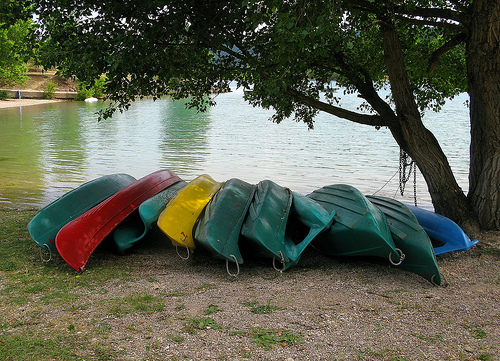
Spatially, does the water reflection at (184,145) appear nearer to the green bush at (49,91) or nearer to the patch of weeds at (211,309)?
the patch of weeds at (211,309)

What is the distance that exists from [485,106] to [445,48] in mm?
1324

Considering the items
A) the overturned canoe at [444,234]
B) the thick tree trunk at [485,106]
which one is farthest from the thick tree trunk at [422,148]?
the overturned canoe at [444,234]

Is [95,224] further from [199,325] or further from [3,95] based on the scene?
[3,95]

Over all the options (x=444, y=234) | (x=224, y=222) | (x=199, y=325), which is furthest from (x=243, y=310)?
(x=444, y=234)

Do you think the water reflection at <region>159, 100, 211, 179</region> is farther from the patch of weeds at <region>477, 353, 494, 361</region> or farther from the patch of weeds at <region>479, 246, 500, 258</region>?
the patch of weeds at <region>477, 353, 494, 361</region>

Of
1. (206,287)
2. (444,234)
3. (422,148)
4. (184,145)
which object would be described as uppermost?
(422,148)

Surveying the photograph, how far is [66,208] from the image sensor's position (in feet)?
21.6

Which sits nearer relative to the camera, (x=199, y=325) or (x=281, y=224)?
(x=199, y=325)

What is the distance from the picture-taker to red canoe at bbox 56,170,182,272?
5496mm

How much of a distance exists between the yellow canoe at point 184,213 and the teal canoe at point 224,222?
4.7 inches

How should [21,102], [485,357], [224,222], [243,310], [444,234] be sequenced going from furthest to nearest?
1. [21,102]
2. [444,234]
3. [224,222]
4. [243,310]
5. [485,357]

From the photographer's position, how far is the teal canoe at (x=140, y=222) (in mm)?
6152

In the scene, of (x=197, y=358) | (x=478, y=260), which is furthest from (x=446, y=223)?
(x=197, y=358)

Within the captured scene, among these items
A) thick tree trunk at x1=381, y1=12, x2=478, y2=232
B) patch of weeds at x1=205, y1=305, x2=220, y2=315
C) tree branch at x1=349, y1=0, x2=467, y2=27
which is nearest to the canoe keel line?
thick tree trunk at x1=381, y1=12, x2=478, y2=232
